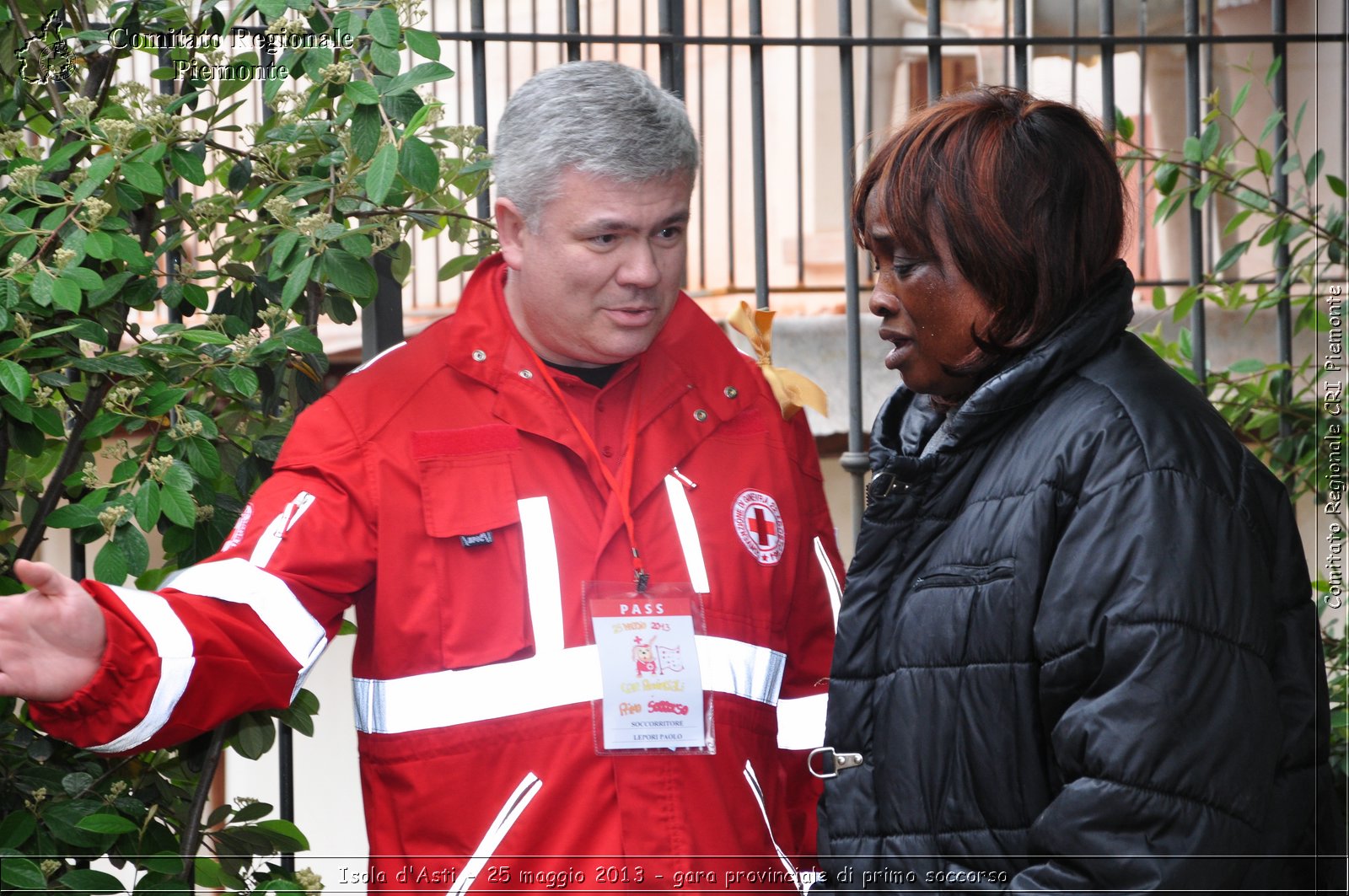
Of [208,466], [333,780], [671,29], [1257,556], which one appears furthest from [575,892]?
[333,780]

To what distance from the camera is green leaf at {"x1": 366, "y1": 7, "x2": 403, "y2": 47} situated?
2.08 meters

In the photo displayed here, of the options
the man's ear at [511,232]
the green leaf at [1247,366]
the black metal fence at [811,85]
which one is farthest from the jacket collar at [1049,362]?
the black metal fence at [811,85]

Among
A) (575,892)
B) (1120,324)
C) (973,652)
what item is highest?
(1120,324)

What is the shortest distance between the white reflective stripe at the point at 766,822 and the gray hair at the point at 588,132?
86 cm

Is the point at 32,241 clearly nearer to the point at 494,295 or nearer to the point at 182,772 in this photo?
the point at 494,295

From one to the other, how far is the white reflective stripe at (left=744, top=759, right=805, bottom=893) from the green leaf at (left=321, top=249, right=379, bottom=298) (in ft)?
2.96

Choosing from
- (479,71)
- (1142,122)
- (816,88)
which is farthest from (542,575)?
(816,88)

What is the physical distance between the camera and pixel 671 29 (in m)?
2.88

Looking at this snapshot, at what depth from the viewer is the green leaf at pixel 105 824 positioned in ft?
6.67

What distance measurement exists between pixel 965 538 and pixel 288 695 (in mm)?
926

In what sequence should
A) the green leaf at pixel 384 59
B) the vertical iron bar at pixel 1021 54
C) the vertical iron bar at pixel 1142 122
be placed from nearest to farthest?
the green leaf at pixel 384 59
the vertical iron bar at pixel 1021 54
the vertical iron bar at pixel 1142 122

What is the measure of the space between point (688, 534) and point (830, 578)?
0.28m

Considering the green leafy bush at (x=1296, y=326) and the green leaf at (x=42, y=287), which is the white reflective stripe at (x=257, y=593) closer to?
the green leaf at (x=42, y=287)

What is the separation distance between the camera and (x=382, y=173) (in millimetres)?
2029
